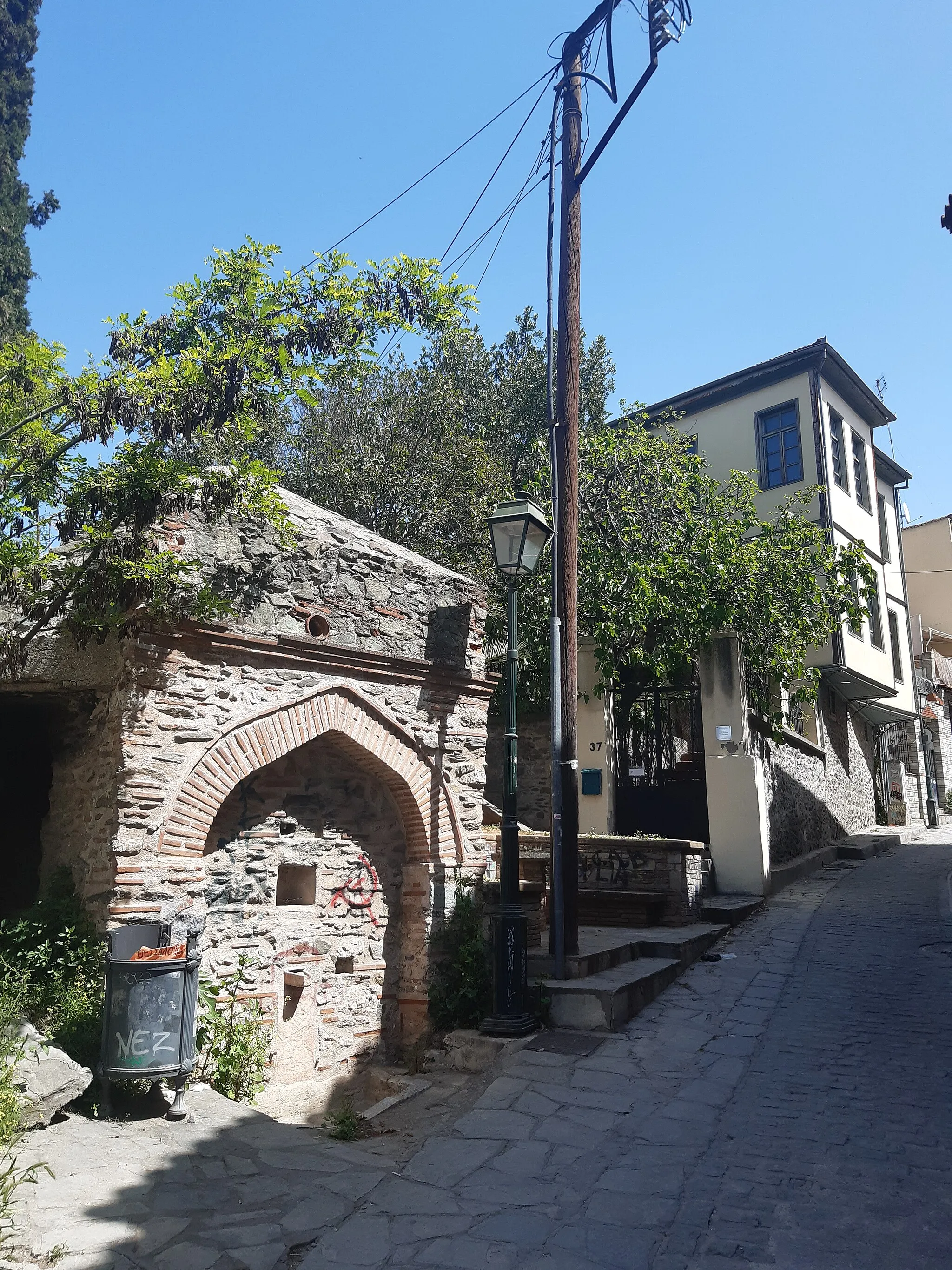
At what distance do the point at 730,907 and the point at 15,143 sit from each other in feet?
61.6

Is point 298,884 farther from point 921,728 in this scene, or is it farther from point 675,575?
point 921,728

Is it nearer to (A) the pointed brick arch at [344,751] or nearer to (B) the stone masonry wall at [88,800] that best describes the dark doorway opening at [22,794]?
(B) the stone masonry wall at [88,800]

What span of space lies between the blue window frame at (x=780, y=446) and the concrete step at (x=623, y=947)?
9.73 m

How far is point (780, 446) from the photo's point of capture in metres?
17.0

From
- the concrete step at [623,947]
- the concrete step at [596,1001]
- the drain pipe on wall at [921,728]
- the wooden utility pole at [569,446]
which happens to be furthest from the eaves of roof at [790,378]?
the concrete step at [596,1001]

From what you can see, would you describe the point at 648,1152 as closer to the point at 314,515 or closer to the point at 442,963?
the point at 442,963

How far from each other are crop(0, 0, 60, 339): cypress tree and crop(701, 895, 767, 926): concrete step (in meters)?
15.4

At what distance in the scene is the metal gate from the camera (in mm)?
12242

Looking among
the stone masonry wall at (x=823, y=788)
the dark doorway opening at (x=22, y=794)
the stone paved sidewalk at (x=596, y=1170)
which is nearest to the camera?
the stone paved sidewalk at (x=596, y=1170)

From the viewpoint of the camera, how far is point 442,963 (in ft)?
24.2

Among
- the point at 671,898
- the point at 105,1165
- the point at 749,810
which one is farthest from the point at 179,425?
the point at 749,810

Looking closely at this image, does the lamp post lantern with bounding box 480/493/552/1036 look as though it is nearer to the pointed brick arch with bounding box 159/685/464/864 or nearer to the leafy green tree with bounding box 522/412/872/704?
the pointed brick arch with bounding box 159/685/464/864

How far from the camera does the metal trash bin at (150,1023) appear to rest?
194 inches

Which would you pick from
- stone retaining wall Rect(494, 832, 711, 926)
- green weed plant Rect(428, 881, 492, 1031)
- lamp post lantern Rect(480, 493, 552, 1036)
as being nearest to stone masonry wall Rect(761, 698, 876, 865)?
stone retaining wall Rect(494, 832, 711, 926)
